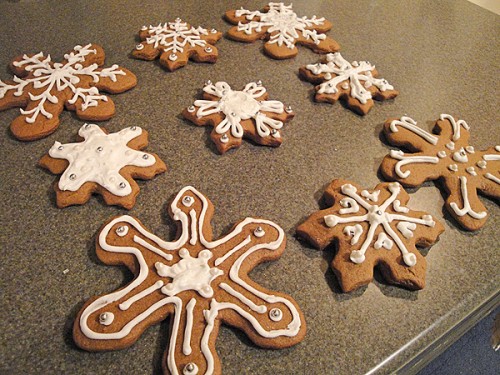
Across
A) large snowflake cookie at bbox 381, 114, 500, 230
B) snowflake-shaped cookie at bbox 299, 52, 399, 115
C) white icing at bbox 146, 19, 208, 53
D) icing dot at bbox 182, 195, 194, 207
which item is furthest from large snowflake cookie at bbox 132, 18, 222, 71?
large snowflake cookie at bbox 381, 114, 500, 230

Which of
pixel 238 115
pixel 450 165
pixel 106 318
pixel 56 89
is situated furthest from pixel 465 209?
pixel 56 89

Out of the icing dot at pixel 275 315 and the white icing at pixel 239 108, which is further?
the white icing at pixel 239 108

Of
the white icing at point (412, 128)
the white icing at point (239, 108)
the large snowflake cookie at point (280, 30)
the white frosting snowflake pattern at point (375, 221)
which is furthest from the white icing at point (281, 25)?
the white frosting snowflake pattern at point (375, 221)

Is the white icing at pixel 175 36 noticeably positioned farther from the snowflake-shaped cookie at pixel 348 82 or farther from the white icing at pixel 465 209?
the white icing at pixel 465 209

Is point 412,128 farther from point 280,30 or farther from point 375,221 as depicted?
point 280,30

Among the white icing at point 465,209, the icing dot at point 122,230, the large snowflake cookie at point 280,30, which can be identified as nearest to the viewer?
the icing dot at point 122,230

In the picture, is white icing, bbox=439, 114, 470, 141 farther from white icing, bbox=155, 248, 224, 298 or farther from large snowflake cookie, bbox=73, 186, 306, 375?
white icing, bbox=155, 248, 224, 298
